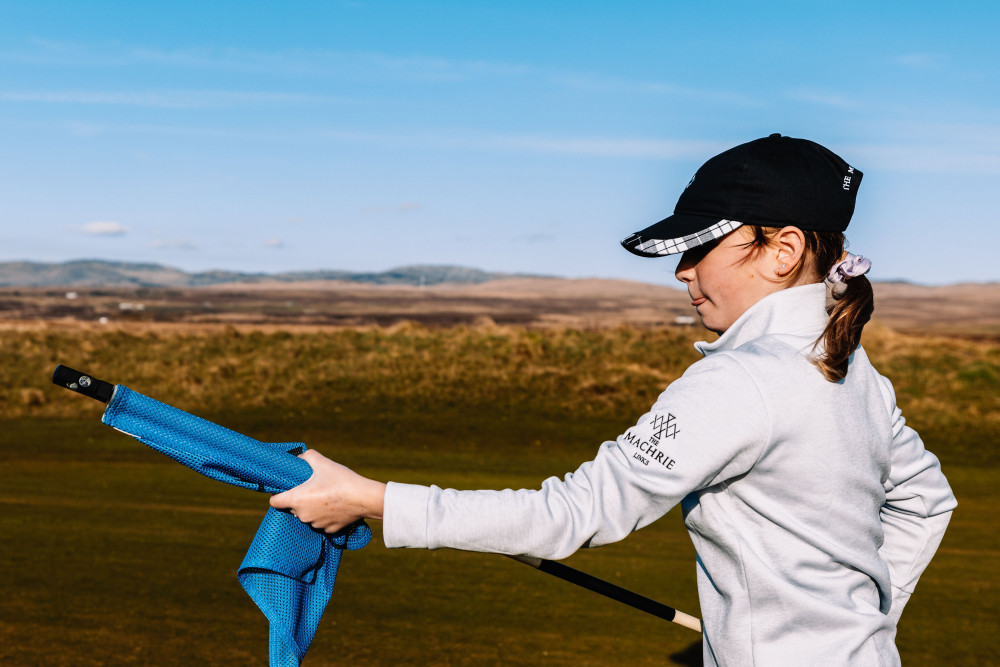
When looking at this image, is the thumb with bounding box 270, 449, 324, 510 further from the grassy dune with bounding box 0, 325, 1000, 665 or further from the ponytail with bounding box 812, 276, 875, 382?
the grassy dune with bounding box 0, 325, 1000, 665

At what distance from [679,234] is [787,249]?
18 cm

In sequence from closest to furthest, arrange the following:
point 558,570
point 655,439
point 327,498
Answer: point 655,439
point 327,498
point 558,570

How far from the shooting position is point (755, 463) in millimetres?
1377

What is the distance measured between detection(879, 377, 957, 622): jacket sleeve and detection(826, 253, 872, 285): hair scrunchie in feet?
0.92

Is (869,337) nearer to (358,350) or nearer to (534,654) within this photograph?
(358,350)

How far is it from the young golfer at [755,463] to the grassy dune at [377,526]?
9.79ft

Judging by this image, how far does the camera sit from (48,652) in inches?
164

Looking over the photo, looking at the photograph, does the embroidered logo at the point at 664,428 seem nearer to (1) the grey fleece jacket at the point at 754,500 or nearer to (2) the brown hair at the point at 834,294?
(1) the grey fleece jacket at the point at 754,500

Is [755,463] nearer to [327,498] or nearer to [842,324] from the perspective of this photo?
[842,324]

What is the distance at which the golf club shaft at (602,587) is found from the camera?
5.60 ft

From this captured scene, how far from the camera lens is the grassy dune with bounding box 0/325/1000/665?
4.46 m

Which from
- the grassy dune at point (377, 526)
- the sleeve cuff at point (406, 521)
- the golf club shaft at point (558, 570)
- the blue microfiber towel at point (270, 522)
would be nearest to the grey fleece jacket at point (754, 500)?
the sleeve cuff at point (406, 521)

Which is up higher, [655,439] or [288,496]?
[655,439]

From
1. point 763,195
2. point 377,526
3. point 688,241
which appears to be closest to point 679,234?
point 688,241
